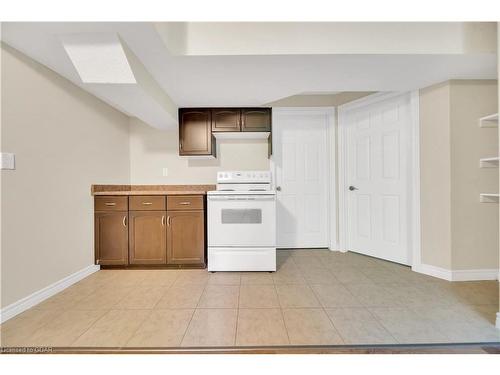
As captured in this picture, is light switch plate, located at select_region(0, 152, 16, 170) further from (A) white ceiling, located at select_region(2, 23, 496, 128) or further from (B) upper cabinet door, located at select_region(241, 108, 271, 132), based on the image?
(B) upper cabinet door, located at select_region(241, 108, 271, 132)

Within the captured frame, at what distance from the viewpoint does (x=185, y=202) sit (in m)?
2.86

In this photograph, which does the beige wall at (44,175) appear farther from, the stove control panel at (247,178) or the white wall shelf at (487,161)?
the white wall shelf at (487,161)

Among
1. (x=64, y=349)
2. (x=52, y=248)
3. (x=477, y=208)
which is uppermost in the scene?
(x=477, y=208)

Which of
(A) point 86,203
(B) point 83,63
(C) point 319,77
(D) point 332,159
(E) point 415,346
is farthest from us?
(D) point 332,159

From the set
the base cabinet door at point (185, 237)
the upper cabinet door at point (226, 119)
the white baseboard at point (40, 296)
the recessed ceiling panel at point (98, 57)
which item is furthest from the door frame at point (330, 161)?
the white baseboard at point (40, 296)

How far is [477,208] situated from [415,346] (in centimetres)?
180

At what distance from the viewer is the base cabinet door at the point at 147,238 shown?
9.27 feet

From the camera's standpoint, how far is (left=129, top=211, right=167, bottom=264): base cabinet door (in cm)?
283

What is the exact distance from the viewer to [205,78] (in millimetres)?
2332

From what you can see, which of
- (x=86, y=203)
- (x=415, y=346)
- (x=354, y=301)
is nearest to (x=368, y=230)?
(x=354, y=301)

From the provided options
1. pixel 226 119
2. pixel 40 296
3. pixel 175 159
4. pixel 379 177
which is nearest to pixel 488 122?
pixel 379 177

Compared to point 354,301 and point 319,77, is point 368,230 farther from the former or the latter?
point 319,77

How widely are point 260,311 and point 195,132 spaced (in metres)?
2.37

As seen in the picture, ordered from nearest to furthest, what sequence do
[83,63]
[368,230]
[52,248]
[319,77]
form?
[83,63], [52,248], [319,77], [368,230]
